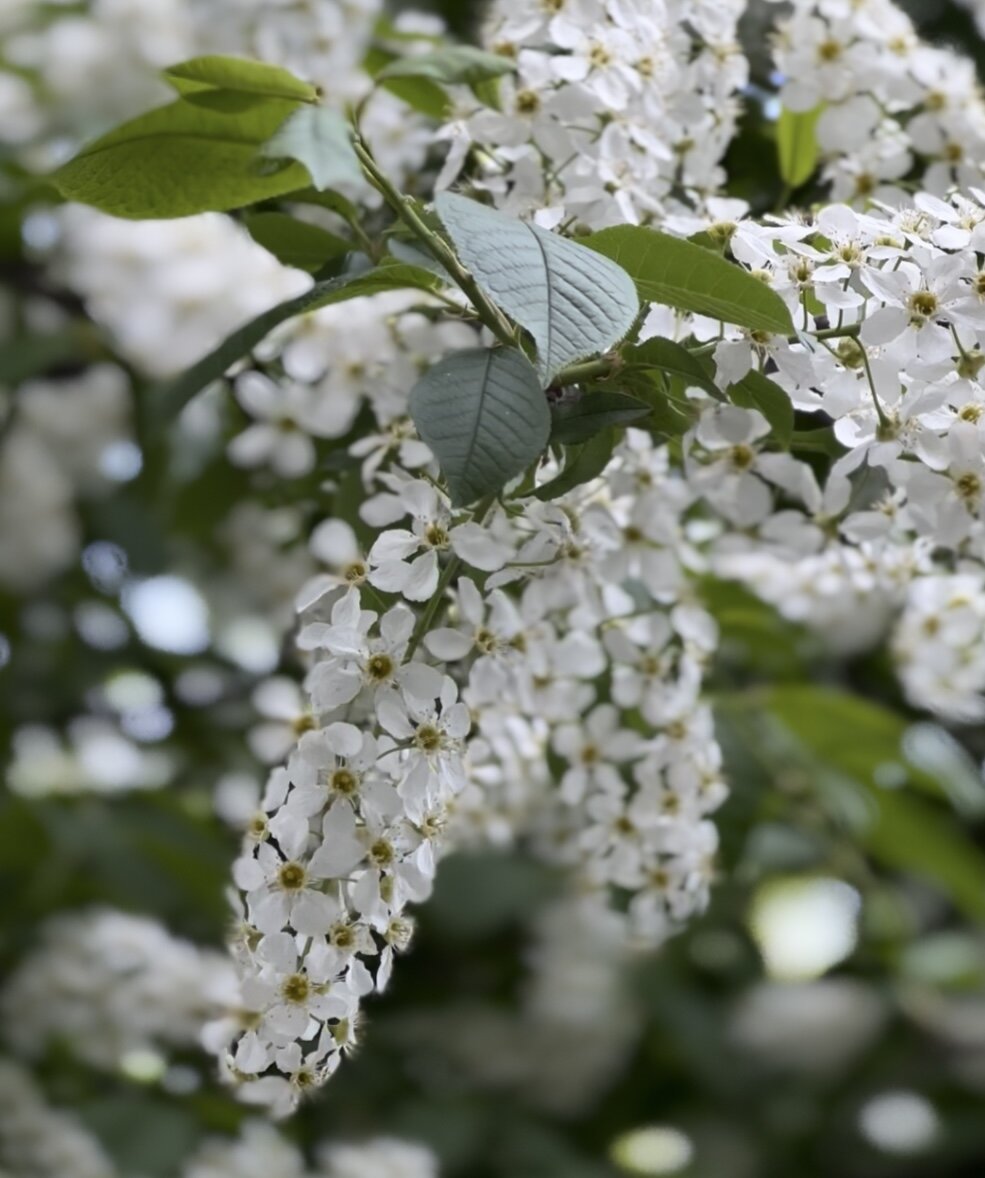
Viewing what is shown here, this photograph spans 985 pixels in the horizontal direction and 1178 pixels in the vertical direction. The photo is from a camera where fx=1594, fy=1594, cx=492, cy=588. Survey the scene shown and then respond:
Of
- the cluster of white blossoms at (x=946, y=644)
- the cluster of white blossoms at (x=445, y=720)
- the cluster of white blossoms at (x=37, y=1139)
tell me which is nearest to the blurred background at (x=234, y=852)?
the cluster of white blossoms at (x=37, y=1139)

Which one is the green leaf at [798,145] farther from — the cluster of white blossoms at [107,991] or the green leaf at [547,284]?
the cluster of white blossoms at [107,991]

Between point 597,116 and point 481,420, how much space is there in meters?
0.31

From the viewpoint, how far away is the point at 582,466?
2.10 ft

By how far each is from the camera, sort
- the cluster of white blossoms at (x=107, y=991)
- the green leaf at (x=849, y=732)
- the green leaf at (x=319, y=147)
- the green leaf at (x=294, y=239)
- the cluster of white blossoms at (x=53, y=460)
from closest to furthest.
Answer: the green leaf at (x=319, y=147)
the green leaf at (x=294, y=239)
the green leaf at (x=849, y=732)
the cluster of white blossoms at (x=107, y=991)
the cluster of white blossoms at (x=53, y=460)

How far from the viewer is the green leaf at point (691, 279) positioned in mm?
583

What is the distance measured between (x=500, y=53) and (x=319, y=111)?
29 centimetres

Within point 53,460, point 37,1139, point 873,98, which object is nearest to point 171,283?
point 53,460

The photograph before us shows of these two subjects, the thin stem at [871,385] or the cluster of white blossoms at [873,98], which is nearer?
the thin stem at [871,385]

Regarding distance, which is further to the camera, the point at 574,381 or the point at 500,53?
the point at 500,53

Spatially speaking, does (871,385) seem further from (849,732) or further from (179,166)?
(849,732)

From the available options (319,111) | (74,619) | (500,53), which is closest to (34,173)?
(74,619)

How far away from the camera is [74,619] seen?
1.77m

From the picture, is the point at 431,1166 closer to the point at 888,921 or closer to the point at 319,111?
the point at 888,921

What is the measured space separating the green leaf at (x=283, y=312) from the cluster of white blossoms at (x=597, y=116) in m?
0.12
